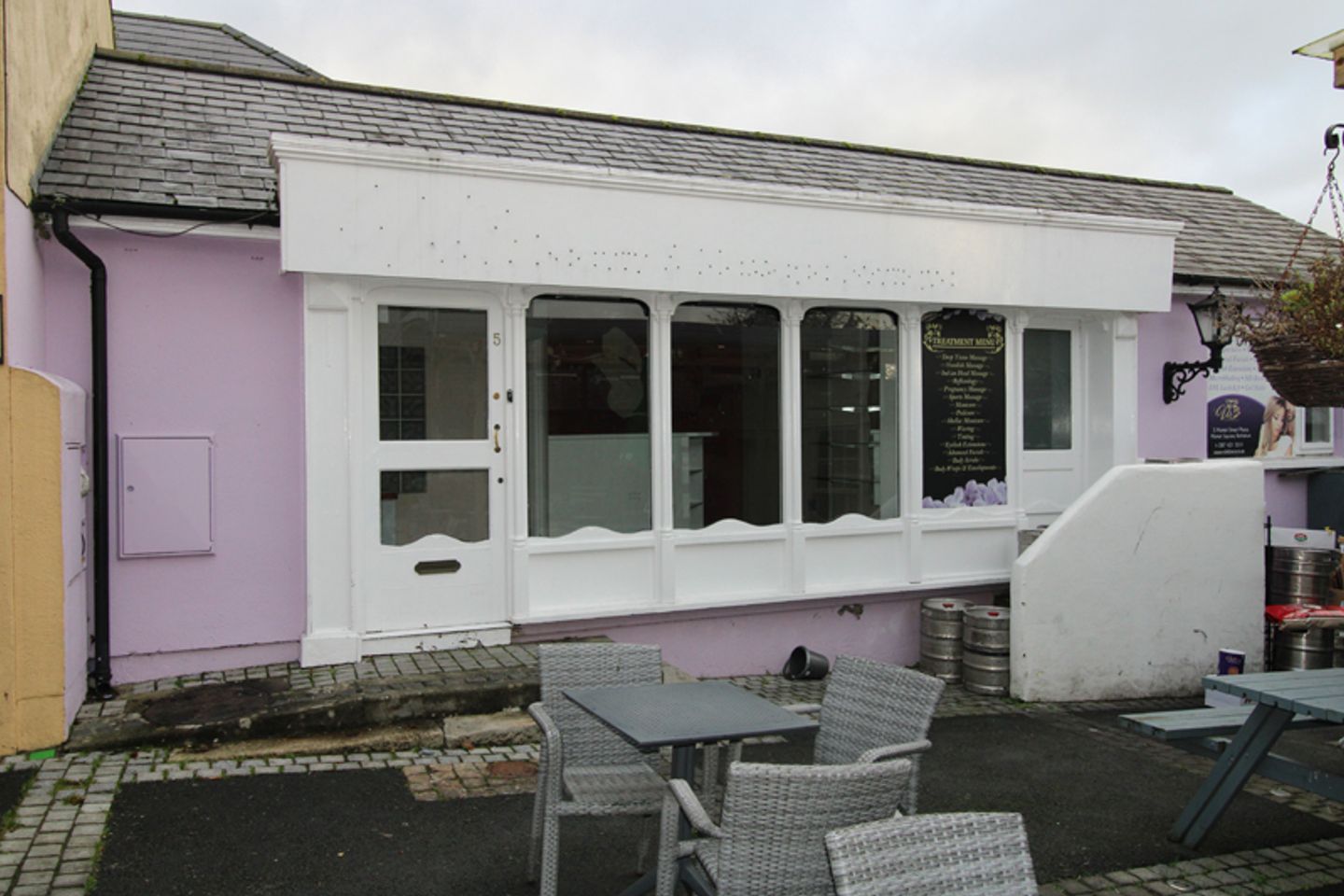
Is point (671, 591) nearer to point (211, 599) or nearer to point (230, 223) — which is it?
point (211, 599)

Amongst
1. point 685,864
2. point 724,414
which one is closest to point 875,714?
point 685,864

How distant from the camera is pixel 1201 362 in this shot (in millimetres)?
10406

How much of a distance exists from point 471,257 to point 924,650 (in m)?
4.59

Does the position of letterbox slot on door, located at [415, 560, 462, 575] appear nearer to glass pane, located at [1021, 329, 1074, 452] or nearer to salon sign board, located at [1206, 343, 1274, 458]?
glass pane, located at [1021, 329, 1074, 452]

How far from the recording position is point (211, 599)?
7188 millimetres

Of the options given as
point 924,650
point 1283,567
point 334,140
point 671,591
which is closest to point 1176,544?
point 1283,567

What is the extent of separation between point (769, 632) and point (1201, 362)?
486cm

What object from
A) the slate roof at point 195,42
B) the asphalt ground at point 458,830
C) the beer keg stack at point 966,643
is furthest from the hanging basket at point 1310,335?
the slate roof at point 195,42

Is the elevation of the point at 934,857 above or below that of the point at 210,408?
below

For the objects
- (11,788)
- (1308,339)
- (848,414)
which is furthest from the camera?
(848,414)

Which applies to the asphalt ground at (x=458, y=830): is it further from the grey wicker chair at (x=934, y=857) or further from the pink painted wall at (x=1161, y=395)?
the pink painted wall at (x=1161, y=395)

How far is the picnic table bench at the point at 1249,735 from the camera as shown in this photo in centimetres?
511

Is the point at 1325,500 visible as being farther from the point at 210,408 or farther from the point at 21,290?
the point at 21,290

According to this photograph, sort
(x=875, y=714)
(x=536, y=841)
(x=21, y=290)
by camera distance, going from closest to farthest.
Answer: (x=875, y=714)
(x=536, y=841)
(x=21, y=290)
